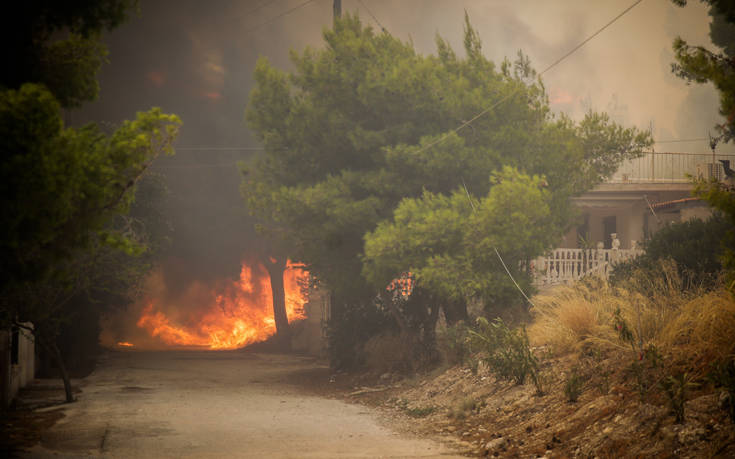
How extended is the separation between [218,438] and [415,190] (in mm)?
9471

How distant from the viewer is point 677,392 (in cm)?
721

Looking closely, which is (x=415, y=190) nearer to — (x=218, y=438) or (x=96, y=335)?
(x=218, y=438)

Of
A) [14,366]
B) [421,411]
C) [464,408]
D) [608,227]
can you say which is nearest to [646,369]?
[464,408]

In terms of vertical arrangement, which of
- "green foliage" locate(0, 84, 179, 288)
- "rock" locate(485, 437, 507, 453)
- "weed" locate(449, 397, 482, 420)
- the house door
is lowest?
"rock" locate(485, 437, 507, 453)

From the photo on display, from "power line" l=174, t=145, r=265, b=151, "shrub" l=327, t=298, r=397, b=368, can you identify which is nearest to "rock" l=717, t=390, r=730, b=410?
"shrub" l=327, t=298, r=397, b=368

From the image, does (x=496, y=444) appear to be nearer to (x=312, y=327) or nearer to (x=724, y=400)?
(x=724, y=400)

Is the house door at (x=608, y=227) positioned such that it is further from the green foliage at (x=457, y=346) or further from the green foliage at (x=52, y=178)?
the green foliage at (x=52, y=178)

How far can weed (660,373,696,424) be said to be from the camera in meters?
7.08

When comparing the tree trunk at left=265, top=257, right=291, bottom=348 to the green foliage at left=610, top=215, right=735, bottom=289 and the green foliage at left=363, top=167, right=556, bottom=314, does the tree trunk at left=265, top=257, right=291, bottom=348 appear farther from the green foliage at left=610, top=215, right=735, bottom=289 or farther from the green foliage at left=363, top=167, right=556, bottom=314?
the green foliage at left=610, top=215, right=735, bottom=289

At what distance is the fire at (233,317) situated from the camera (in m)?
39.0

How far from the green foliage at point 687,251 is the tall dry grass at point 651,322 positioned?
0.75 metres

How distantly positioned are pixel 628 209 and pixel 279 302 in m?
17.7

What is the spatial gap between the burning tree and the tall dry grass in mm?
2911

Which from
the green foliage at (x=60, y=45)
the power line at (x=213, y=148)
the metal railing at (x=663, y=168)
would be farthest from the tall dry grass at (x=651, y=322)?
the power line at (x=213, y=148)
